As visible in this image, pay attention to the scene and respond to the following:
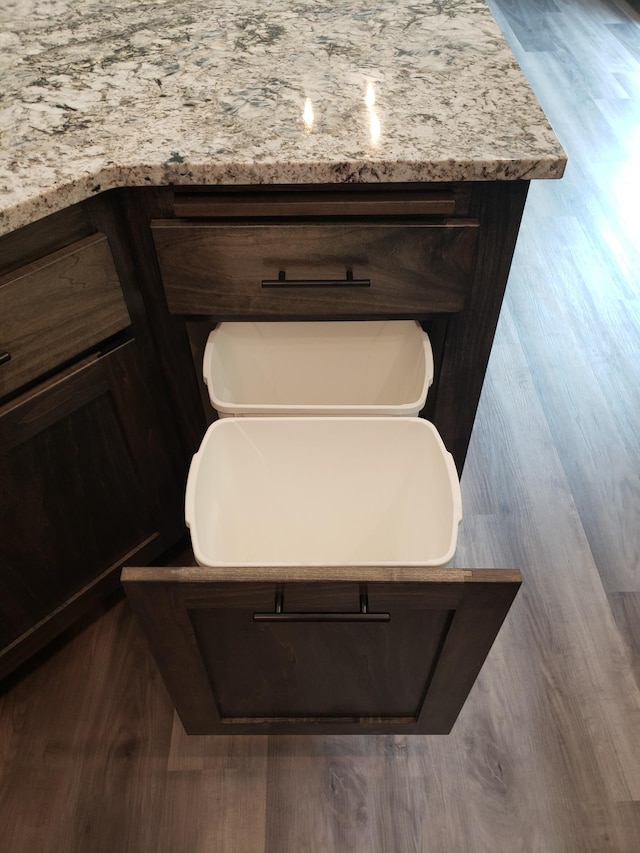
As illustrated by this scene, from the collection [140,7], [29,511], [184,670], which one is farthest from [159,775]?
[140,7]

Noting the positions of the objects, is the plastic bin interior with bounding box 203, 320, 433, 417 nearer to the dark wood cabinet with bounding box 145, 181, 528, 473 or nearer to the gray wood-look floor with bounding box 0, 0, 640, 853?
the dark wood cabinet with bounding box 145, 181, 528, 473

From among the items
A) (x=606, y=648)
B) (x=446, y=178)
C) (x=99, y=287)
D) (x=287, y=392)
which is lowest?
(x=606, y=648)

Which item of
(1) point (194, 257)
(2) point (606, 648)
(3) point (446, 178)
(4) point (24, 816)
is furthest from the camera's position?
(2) point (606, 648)

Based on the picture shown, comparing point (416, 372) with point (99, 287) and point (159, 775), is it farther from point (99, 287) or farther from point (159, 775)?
point (159, 775)

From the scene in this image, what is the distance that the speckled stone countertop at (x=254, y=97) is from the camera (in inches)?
34.4

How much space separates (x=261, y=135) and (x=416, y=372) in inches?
19.7

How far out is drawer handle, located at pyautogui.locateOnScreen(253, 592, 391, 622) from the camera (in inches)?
30.1

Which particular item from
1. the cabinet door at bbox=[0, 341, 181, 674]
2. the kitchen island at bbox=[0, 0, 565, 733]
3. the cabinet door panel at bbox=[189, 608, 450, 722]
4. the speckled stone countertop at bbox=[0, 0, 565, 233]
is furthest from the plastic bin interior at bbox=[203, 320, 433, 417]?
the cabinet door panel at bbox=[189, 608, 450, 722]

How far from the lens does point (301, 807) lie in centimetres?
113

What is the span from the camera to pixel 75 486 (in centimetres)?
110

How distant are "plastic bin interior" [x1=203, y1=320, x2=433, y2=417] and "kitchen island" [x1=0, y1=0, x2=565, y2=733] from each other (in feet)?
0.20

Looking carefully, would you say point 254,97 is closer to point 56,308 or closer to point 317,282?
point 317,282

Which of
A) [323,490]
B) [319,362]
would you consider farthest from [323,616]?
[319,362]

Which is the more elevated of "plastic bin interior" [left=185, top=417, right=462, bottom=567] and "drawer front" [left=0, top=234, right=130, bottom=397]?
"drawer front" [left=0, top=234, right=130, bottom=397]
